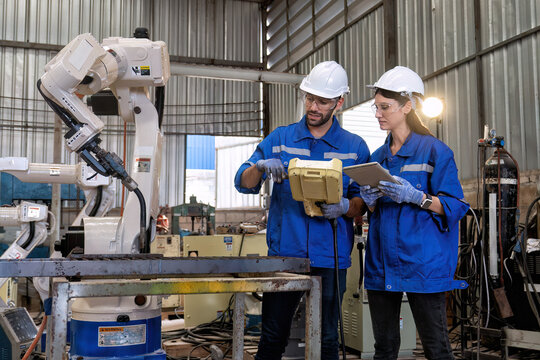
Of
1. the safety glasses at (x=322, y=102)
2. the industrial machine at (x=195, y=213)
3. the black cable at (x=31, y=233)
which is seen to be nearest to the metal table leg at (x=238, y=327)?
the safety glasses at (x=322, y=102)

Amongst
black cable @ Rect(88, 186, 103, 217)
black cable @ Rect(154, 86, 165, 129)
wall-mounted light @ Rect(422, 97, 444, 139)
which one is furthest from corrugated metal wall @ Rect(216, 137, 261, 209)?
black cable @ Rect(154, 86, 165, 129)

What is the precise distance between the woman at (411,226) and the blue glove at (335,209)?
A: 0.08 m

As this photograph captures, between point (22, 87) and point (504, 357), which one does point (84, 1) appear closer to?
point (22, 87)

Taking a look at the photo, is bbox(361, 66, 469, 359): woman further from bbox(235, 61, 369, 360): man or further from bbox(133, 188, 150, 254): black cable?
bbox(133, 188, 150, 254): black cable

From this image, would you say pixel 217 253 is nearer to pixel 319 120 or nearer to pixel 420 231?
pixel 319 120

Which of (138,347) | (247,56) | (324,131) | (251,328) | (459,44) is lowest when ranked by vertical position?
(251,328)

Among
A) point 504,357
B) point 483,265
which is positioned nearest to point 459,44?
point 483,265

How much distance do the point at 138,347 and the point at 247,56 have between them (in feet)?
29.4

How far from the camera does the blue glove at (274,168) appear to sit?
192 cm

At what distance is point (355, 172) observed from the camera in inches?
70.5

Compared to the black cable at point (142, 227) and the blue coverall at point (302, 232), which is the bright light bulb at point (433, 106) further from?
the black cable at point (142, 227)

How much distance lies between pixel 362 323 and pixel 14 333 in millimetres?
2395

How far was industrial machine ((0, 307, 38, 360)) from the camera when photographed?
3.08m

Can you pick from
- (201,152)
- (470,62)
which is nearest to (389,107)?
(470,62)
